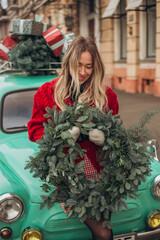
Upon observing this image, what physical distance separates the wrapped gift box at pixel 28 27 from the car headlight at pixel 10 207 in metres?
2.36

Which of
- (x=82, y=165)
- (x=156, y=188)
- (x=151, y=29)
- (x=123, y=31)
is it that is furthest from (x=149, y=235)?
(x=123, y=31)

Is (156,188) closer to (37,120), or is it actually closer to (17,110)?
(37,120)

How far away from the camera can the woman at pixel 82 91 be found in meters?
2.30

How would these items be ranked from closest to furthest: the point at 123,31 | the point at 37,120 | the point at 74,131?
1. the point at 74,131
2. the point at 37,120
3. the point at 123,31

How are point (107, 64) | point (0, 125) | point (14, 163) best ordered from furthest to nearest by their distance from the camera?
point (107, 64) → point (0, 125) → point (14, 163)

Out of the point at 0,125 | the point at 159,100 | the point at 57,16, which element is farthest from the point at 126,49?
the point at 0,125

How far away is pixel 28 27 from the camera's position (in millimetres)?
3984

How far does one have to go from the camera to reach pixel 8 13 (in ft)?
113

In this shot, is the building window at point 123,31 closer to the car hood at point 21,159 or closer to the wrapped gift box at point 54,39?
the wrapped gift box at point 54,39

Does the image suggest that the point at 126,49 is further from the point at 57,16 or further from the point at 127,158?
the point at 127,158

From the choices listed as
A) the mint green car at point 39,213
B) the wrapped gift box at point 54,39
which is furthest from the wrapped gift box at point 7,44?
the mint green car at point 39,213

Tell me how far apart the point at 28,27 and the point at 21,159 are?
73.8 inches

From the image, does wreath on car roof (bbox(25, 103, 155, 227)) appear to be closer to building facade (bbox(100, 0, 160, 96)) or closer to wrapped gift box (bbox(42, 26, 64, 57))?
wrapped gift box (bbox(42, 26, 64, 57))

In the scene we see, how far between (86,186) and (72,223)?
358 millimetres
